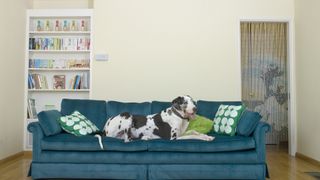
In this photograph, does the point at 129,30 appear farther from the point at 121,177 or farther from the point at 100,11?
the point at 121,177

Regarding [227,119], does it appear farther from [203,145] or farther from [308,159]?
[308,159]

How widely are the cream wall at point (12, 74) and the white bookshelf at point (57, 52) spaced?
0.50 feet

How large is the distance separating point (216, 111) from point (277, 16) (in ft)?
6.94

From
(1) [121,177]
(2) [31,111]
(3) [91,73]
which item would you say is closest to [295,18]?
(3) [91,73]

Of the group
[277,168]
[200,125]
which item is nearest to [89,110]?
[200,125]

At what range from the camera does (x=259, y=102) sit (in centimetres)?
651

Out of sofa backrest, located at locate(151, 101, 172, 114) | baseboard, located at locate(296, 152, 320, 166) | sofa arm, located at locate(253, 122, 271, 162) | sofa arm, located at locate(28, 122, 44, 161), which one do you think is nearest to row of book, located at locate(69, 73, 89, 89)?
sofa backrest, located at locate(151, 101, 172, 114)

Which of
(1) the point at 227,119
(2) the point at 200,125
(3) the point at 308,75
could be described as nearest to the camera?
(1) the point at 227,119

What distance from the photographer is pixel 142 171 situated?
3.39 m

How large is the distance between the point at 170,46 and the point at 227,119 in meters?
1.82

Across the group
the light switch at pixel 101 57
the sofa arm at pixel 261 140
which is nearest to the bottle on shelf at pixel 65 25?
the light switch at pixel 101 57

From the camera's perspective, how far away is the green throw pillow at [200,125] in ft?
12.8

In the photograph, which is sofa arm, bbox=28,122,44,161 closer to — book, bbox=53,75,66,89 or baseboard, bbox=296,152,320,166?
book, bbox=53,75,66,89

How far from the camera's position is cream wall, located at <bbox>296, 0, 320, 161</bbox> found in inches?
179
